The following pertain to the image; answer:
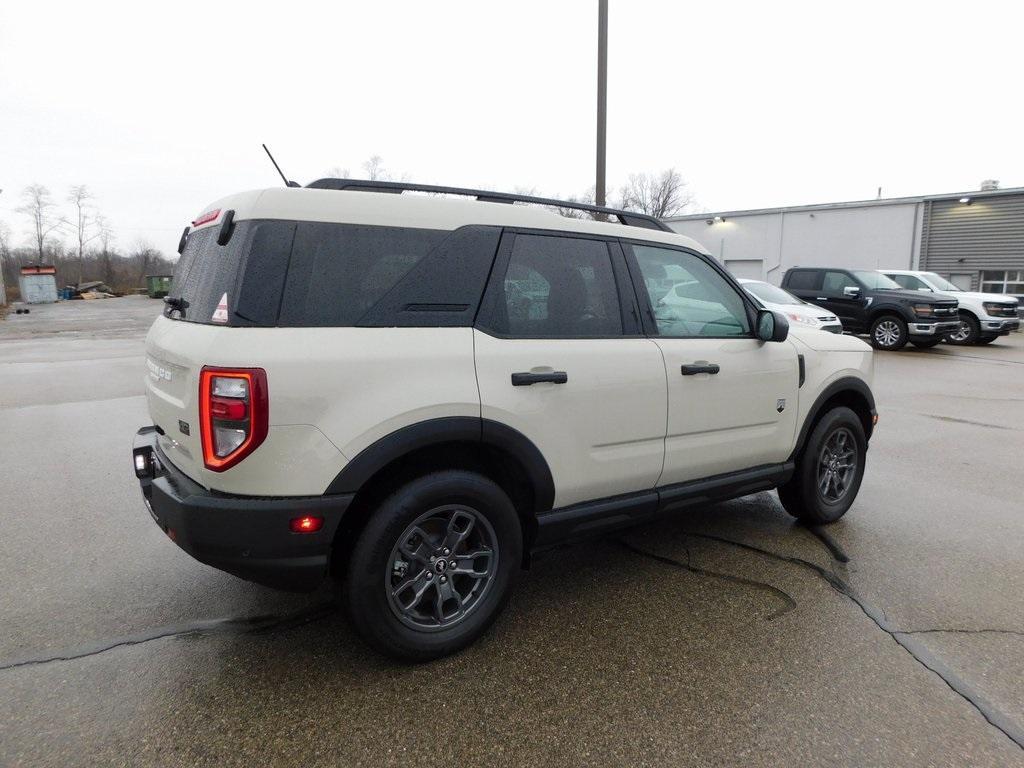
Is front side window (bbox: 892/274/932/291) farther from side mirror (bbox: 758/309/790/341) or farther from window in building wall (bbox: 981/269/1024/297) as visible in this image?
side mirror (bbox: 758/309/790/341)

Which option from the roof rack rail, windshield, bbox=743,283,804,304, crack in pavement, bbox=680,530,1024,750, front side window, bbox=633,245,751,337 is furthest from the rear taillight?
windshield, bbox=743,283,804,304

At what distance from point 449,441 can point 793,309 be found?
12.3 metres

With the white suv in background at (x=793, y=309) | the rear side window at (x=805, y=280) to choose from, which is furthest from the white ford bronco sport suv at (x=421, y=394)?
the rear side window at (x=805, y=280)

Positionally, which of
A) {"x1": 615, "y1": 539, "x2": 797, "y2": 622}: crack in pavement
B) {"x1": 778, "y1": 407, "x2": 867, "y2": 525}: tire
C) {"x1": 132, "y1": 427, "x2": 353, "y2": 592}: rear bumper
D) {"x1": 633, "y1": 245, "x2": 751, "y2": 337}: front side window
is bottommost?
{"x1": 615, "y1": 539, "x2": 797, "y2": 622}: crack in pavement

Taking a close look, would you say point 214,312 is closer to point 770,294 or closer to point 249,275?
point 249,275

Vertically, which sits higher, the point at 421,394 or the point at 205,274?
the point at 205,274

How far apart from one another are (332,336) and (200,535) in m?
0.85

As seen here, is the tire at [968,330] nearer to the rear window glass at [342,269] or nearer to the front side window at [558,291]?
the front side window at [558,291]

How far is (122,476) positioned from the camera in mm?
5336

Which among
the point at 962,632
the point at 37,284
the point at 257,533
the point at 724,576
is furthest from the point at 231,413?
the point at 37,284

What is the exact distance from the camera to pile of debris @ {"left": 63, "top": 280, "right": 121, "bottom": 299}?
46.9 m

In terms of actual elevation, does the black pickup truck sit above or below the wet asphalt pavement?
above

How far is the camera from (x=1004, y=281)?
25547mm

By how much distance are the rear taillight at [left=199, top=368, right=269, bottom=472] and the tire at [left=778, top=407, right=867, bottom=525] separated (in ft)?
10.5
